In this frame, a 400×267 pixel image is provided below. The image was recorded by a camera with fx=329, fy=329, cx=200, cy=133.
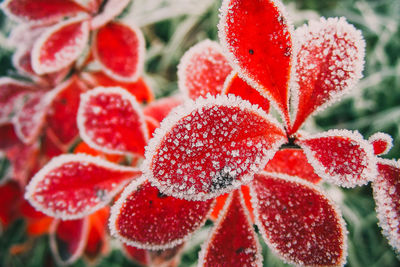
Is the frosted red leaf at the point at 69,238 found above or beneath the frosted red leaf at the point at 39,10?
beneath

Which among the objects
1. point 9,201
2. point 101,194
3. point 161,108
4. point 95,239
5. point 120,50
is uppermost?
point 120,50

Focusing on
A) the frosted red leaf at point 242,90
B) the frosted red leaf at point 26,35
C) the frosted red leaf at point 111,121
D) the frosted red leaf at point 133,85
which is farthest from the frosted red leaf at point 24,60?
the frosted red leaf at point 242,90

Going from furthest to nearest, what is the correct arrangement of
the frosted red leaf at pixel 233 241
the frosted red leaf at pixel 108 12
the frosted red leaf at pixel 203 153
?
the frosted red leaf at pixel 108 12 → the frosted red leaf at pixel 233 241 → the frosted red leaf at pixel 203 153

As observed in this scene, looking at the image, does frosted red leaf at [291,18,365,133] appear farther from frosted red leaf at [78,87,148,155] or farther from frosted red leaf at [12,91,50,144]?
frosted red leaf at [12,91,50,144]

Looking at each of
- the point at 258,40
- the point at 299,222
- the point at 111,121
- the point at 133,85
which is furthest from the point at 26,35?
the point at 299,222

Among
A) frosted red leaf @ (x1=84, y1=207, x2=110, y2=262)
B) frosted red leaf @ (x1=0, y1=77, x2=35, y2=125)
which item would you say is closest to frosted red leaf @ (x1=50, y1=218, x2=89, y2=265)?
frosted red leaf @ (x1=84, y1=207, x2=110, y2=262)

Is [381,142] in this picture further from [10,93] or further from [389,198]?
[10,93]

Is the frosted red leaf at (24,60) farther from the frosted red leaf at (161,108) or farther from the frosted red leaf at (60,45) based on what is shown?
the frosted red leaf at (161,108)
